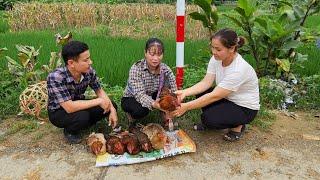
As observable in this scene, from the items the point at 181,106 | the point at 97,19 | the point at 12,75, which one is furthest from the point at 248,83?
the point at 97,19

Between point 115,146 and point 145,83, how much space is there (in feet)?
2.36

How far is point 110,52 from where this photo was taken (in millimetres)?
6418

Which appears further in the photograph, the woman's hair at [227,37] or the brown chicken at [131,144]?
the brown chicken at [131,144]

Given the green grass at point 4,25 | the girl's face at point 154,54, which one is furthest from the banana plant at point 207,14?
the green grass at point 4,25

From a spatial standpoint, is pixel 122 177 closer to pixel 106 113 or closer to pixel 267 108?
pixel 106 113

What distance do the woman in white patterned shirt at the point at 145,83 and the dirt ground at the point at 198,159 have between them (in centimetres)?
53

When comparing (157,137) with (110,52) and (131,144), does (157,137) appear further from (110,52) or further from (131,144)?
(110,52)

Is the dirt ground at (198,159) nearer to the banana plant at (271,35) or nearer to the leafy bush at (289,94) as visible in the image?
the leafy bush at (289,94)

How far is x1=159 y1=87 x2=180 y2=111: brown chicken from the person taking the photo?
131 inches

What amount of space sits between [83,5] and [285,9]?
26.7ft

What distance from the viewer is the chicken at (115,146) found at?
11.1ft

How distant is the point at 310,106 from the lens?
183 inches

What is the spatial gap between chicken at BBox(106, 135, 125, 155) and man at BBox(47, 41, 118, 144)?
0.27m

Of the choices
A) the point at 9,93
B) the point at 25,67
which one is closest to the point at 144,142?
the point at 25,67
